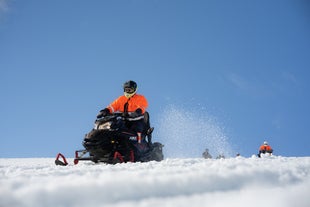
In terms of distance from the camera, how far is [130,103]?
26.3 ft

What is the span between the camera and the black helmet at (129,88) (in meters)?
7.95

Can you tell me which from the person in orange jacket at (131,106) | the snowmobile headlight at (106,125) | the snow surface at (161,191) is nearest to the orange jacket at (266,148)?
the person in orange jacket at (131,106)

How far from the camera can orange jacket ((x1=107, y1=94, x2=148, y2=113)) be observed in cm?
787

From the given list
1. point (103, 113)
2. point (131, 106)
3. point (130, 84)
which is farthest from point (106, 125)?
point (130, 84)

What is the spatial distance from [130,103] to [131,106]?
0.07m

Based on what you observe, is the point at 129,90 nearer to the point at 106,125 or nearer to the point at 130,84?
the point at 130,84

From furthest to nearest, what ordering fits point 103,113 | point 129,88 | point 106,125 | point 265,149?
point 265,149
point 129,88
point 103,113
point 106,125

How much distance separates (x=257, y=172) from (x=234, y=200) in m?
0.58

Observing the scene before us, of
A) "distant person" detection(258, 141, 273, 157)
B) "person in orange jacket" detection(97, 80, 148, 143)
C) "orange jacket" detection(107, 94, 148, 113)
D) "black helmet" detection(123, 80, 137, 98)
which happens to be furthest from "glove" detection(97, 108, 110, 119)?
"distant person" detection(258, 141, 273, 157)

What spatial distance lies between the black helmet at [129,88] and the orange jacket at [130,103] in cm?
9

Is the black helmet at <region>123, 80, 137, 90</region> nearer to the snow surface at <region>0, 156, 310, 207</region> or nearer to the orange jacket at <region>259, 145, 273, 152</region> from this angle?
the snow surface at <region>0, 156, 310, 207</region>

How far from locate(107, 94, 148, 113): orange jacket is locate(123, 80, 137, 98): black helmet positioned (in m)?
0.09

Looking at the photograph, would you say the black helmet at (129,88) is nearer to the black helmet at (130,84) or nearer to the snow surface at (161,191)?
the black helmet at (130,84)

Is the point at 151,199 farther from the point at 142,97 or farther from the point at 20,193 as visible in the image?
the point at 142,97
